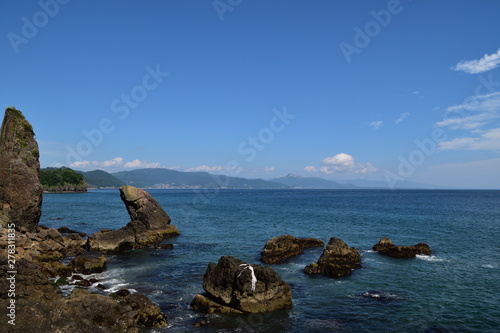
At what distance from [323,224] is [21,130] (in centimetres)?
5998

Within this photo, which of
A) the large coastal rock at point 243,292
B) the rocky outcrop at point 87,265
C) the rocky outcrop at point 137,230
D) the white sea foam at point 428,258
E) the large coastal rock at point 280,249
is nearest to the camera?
the large coastal rock at point 243,292

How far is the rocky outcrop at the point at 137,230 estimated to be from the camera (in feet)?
138

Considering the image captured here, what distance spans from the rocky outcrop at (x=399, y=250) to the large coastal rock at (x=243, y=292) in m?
22.8

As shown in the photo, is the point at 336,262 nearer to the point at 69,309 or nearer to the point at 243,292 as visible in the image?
the point at 243,292

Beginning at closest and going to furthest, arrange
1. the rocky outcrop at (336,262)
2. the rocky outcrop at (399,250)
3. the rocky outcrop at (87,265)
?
the rocky outcrop at (336,262)
the rocky outcrop at (87,265)
the rocky outcrop at (399,250)

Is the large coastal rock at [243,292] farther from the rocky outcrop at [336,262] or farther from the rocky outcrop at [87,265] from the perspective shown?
the rocky outcrop at [87,265]

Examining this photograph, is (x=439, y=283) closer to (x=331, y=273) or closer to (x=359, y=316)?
(x=331, y=273)

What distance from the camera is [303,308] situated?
22.8 meters

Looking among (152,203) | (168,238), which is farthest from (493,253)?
(152,203)

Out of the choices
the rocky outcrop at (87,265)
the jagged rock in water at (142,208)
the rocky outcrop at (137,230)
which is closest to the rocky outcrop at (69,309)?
the rocky outcrop at (87,265)

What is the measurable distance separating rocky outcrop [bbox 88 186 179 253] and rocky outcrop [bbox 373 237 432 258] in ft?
112

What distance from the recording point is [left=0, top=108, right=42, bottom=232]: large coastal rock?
1578 inches

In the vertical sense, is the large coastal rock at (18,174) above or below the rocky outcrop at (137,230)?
above

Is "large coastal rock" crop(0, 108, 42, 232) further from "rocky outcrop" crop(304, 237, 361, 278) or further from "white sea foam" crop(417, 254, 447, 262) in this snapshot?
"white sea foam" crop(417, 254, 447, 262)
